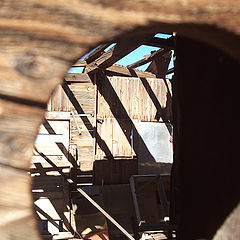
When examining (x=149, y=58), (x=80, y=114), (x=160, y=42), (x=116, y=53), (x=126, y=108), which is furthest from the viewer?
(x=126, y=108)

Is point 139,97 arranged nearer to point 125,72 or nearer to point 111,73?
point 125,72

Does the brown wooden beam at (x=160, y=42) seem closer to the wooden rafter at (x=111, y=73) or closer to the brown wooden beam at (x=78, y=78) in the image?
the wooden rafter at (x=111, y=73)

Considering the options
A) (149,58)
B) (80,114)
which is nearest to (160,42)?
(149,58)

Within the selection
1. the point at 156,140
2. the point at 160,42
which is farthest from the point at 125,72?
the point at 160,42

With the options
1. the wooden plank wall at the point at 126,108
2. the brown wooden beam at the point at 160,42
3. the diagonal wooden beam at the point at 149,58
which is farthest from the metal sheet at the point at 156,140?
the brown wooden beam at the point at 160,42

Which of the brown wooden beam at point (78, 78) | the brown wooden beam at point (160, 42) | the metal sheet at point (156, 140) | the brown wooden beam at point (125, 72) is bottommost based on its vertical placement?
the metal sheet at point (156, 140)

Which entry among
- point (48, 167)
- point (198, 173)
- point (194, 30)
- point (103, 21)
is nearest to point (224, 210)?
point (198, 173)

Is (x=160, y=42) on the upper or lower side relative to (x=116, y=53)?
lower

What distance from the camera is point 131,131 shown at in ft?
33.9

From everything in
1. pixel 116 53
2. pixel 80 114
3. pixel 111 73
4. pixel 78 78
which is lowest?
pixel 80 114

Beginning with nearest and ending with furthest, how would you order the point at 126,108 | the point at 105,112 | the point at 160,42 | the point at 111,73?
the point at 160,42 < the point at 105,112 < the point at 111,73 < the point at 126,108

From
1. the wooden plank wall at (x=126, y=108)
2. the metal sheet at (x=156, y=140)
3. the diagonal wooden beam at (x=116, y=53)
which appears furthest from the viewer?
the metal sheet at (x=156, y=140)

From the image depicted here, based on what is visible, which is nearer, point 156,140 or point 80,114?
point 80,114

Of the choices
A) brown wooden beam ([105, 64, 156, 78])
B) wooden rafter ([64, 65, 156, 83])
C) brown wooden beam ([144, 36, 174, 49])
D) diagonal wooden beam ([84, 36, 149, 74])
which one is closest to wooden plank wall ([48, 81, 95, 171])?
wooden rafter ([64, 65, 156, 83])
